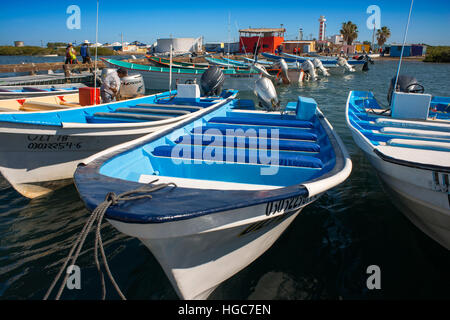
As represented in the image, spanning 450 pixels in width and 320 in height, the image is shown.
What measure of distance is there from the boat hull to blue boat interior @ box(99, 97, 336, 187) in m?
0.90

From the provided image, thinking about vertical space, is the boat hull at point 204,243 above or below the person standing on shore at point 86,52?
below

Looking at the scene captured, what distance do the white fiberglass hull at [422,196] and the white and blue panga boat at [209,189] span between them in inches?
27.3

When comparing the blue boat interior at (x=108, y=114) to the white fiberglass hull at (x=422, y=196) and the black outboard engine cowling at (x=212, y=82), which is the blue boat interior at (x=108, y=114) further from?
the white fiberglass hull at (x=422, y=196)

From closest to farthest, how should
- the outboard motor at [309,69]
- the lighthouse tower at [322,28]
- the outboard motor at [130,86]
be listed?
the outboard motor at [130,86] → the outboard motor at [309,69] → the lighthouse tower at [322,28]

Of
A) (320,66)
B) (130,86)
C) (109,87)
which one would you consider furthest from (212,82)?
(320,66)

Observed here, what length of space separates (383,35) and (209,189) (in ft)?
347

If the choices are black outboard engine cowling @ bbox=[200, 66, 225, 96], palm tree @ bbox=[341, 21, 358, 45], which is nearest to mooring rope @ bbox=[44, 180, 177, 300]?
black outboard engine cowling @ bbox=[200, 66, 225, 96]

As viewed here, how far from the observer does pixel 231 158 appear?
4438 mm

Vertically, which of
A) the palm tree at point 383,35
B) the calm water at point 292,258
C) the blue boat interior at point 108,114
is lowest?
the calm water at point 292,258

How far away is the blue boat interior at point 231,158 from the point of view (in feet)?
13.7

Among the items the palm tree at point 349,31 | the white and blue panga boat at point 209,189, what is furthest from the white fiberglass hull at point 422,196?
the palm tree at point 349,31

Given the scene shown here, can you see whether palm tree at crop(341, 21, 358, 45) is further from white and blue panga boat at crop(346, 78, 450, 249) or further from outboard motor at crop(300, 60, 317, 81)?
white and blue panga boat at crop(346, 78, 450, 249)

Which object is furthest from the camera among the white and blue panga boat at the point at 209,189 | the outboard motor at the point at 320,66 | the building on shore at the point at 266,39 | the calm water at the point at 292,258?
the building on shore at the point at 266,39
